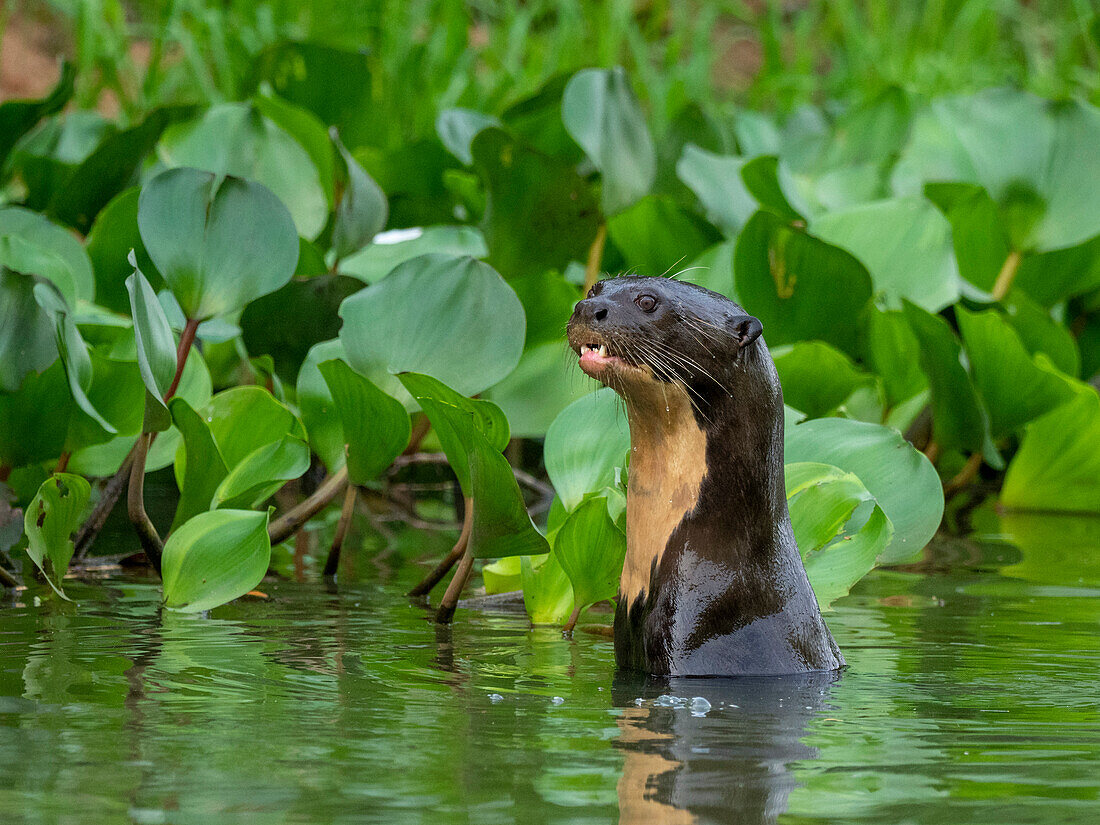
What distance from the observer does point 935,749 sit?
5.25ft

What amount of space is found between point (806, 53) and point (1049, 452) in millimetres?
4326

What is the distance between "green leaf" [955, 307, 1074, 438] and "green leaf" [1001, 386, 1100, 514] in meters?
0.10

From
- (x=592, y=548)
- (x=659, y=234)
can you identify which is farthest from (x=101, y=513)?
(x=659, y=234)

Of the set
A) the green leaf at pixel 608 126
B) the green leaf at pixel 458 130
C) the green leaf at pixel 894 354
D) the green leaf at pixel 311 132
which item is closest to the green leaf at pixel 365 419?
the green leaf at pixel 608 126

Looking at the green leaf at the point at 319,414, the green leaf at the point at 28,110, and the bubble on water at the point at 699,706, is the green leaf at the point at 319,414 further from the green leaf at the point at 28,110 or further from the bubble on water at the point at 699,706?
the green leaf at the point at 28,110

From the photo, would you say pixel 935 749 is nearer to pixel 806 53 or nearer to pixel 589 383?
pixel 589 383

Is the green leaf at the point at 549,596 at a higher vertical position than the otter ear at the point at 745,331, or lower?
lower

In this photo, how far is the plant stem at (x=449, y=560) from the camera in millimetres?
2324

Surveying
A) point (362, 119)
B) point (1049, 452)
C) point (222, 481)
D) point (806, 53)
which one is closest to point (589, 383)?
point (222, 481)

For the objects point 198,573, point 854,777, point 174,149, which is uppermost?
point 174,149

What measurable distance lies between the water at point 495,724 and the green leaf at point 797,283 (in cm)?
115

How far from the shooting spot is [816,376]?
10.5 ft

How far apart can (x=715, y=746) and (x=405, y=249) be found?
231 centimetres

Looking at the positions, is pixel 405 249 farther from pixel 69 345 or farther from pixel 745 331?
pixel 745 331
